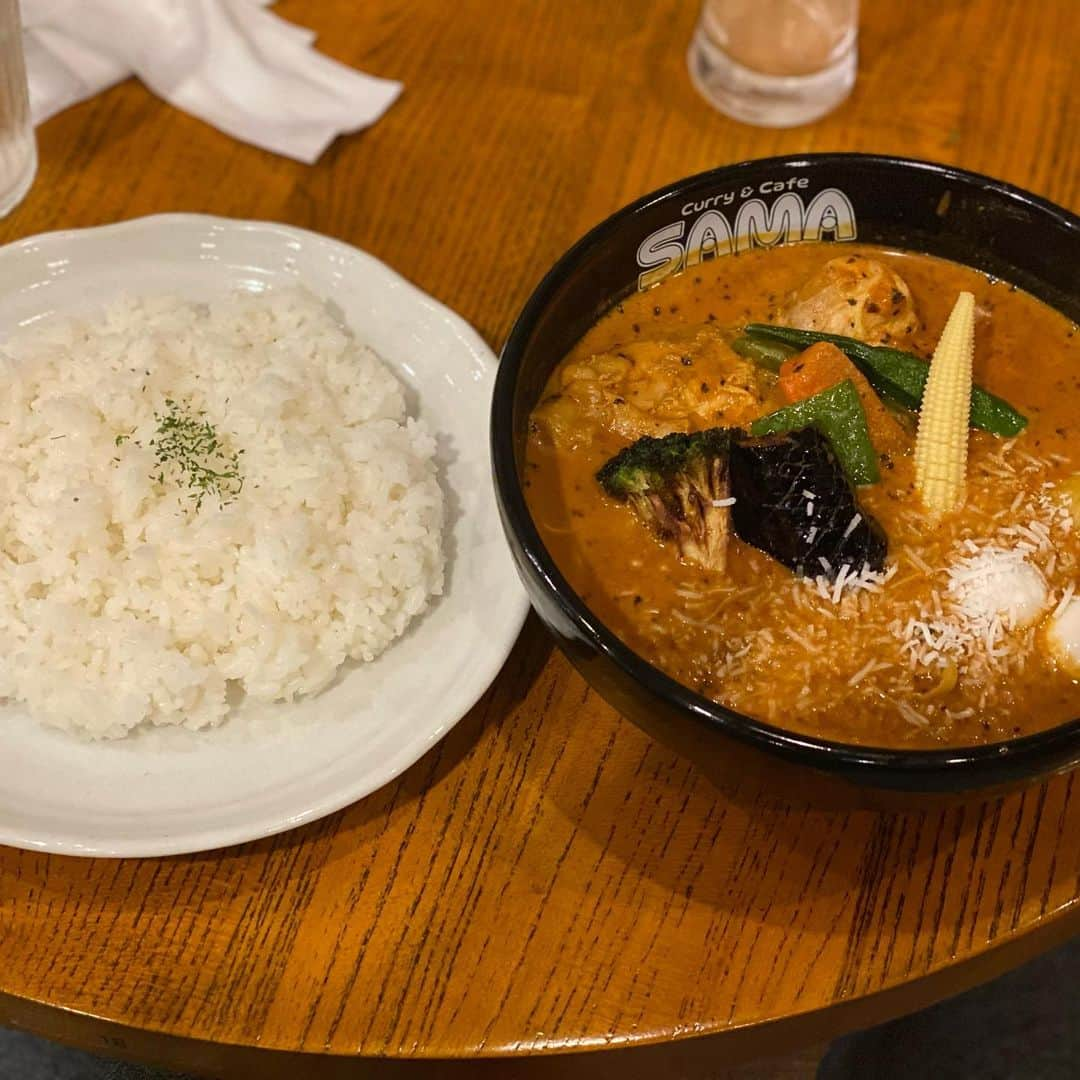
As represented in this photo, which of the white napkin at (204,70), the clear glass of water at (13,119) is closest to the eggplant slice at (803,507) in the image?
the white napkin at (204,70)

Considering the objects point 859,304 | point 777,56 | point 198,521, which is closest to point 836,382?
point 859,304

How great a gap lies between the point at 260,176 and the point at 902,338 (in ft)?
4.03

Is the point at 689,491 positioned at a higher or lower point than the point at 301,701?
higher

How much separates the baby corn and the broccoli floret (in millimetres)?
264

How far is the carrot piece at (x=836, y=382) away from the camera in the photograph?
5.30 ft

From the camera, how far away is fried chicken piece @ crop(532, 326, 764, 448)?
1627 mm

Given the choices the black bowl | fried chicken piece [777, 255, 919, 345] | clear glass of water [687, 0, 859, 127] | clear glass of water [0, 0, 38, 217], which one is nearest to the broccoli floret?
the black bowl

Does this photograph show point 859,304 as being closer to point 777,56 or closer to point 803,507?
point 803,507

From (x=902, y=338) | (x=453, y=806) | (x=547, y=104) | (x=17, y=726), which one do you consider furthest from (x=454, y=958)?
(x=547, y=104)

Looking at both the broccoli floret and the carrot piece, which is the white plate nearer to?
the broccoli floret

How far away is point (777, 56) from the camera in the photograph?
2396mm

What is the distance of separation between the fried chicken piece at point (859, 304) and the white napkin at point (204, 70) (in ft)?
3.46

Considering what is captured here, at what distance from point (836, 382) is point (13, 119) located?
1507 millimetres

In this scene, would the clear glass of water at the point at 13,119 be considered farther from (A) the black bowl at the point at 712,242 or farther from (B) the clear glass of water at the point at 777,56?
(B) the clear glass of water at the point at 777,56
